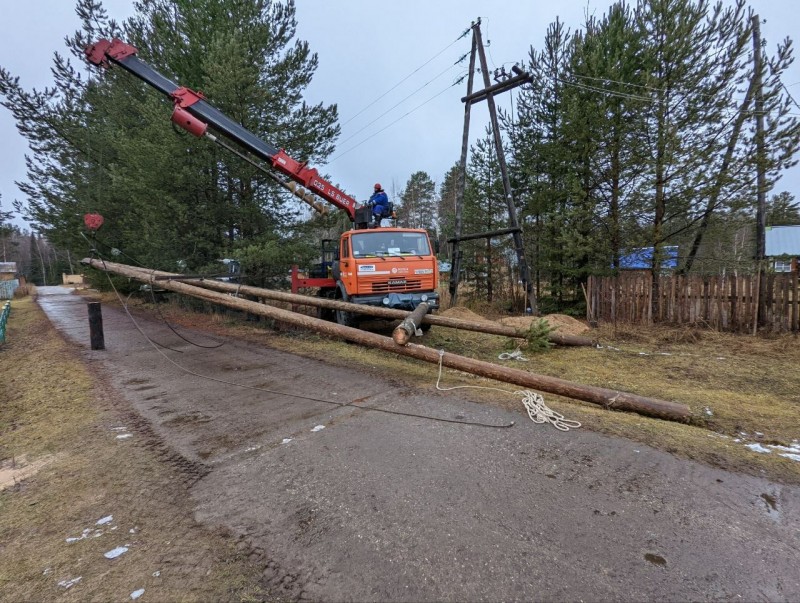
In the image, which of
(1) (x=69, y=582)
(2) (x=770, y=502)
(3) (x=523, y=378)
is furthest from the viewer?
(3) (x=523, y=378)

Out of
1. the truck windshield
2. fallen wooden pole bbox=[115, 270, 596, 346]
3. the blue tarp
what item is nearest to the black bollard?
fallen wooden pole bbox=[115, 270, 596, 346]

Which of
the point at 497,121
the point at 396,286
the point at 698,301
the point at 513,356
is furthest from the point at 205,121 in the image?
the point at 698,301

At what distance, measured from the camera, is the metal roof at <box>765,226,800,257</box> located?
31.2 m

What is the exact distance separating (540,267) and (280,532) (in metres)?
13.9

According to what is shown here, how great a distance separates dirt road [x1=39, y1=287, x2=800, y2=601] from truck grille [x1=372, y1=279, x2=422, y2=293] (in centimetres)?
474

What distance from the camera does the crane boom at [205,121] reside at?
10.0 metres

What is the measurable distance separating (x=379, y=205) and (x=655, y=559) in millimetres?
10229

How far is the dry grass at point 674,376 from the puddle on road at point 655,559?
1.61 metres

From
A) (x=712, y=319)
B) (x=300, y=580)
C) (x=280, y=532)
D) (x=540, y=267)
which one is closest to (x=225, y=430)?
(x=280, y=532)

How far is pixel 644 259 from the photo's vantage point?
12.0m

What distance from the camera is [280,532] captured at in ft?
8.51

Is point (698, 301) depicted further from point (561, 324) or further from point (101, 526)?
point (101, 526)

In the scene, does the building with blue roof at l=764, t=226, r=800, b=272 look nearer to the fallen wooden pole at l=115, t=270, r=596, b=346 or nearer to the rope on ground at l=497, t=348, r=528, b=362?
the fallen wooden pole at l=115, t=270, r=596, b=346

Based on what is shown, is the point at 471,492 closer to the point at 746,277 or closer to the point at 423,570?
the point at 423,570
